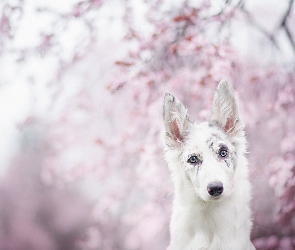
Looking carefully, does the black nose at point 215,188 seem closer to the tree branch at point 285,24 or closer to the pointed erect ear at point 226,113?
the pointed erect ear at point 226,113

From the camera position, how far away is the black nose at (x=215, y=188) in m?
1.65


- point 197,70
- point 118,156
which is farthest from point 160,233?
point 197,70

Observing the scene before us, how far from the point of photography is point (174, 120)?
1.85 metres

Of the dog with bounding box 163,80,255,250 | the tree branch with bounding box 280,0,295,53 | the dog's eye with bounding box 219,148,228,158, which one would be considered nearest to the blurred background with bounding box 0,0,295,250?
the tree branch with bounding box 280,0,295,53

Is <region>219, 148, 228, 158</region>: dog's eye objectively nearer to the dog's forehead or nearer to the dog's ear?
the dog's forehead

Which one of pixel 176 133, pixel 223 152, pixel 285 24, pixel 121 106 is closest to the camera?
pixel 223 152

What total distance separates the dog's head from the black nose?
0.09 ft

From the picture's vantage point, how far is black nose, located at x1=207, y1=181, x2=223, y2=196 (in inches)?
65.1

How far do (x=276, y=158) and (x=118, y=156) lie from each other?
3.32ft

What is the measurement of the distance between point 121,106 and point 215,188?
1.42 m

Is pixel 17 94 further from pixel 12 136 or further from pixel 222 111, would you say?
pixel 222 111

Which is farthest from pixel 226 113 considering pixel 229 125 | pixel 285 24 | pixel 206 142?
pixel 285 24

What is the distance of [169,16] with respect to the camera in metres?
2.79

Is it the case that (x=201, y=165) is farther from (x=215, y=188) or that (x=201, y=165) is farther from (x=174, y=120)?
(x=174, y=120)
